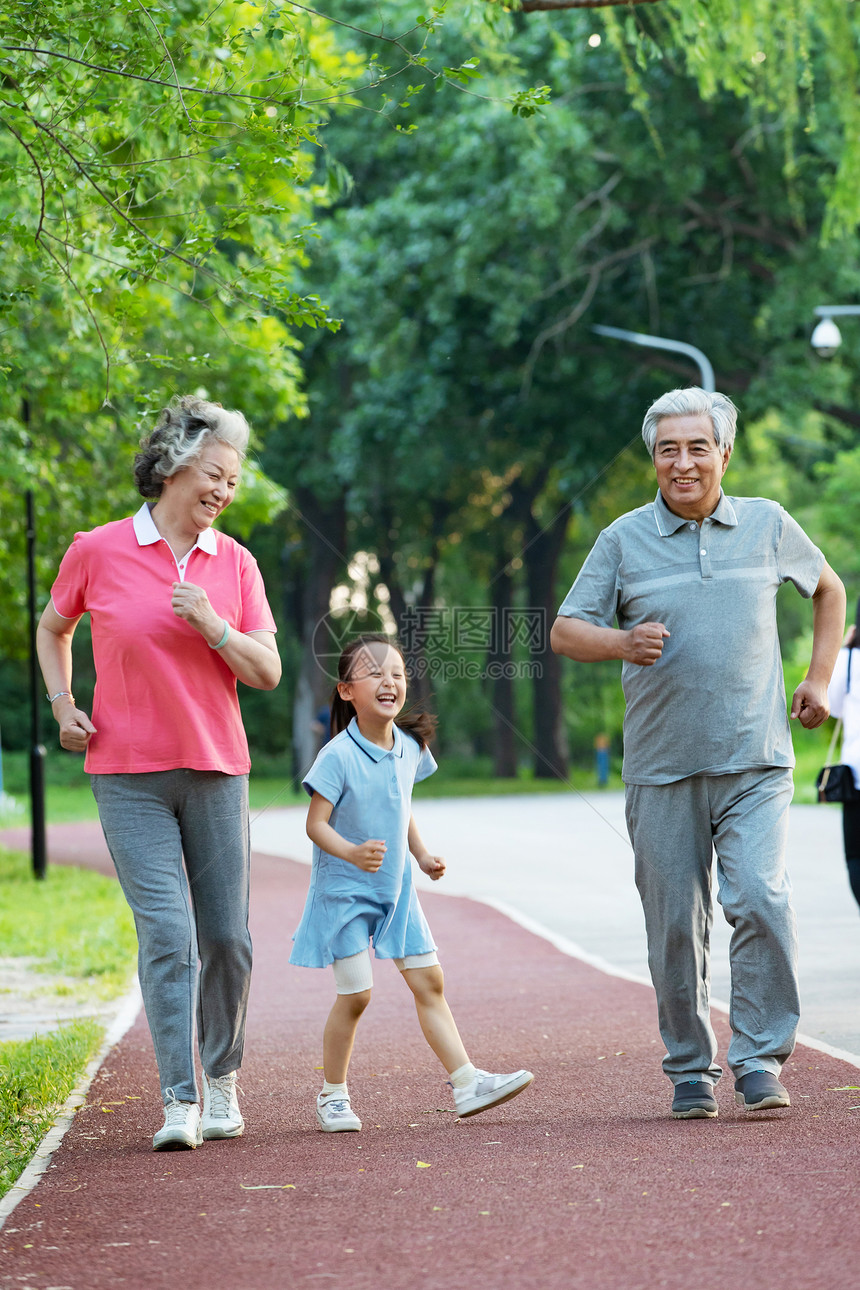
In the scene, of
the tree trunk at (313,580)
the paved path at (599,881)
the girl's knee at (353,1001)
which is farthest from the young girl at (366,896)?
the tree trunk at (313,580)

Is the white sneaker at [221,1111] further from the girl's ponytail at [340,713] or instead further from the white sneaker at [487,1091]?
the girl's ponytail at [340,713]

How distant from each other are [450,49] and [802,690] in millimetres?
19660

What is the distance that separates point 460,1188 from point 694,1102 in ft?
3.31

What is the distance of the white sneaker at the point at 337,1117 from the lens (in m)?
4.91

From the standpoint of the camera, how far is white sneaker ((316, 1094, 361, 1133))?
4.91 metres

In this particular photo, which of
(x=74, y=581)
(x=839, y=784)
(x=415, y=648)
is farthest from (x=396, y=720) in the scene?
(x=839, y=784)

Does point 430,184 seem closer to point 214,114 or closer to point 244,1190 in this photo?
point 214,114

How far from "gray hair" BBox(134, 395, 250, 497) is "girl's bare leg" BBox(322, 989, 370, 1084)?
65.7 inches

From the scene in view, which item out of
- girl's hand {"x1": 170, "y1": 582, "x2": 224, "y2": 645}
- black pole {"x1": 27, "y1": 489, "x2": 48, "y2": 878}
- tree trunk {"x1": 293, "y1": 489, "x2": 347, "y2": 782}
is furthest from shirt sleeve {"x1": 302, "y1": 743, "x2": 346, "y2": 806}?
tree trunk {"x1": 293, "y1": 489, "x2": 347, "y2": 782}

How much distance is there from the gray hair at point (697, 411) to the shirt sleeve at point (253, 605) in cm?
132

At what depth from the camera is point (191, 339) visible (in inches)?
575

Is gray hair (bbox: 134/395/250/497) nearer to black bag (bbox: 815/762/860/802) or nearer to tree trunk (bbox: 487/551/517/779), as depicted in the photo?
black bag (bbox: 815/762/860/802)

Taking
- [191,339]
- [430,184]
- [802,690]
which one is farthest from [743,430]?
[802,690]

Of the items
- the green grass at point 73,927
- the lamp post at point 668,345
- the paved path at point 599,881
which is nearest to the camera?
the paved path at point 599,881
